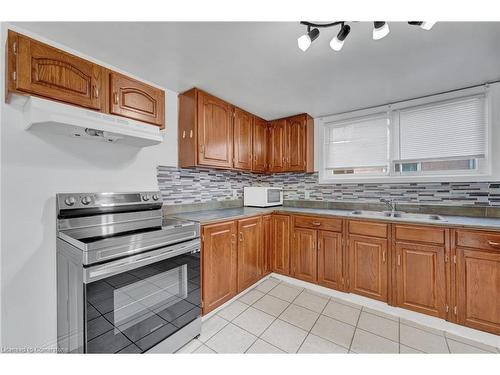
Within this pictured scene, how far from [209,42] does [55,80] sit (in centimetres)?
102

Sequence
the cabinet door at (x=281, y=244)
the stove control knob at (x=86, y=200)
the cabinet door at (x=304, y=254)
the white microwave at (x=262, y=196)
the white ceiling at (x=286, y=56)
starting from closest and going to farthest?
the white ceiling at (x=286, y=56)
the stove control knob at (x=86, y=200)
the cabinet door at (x=304, y=254)
the cabinet door at (x=281, y=244)
the white microwave at (x=262, y=196)

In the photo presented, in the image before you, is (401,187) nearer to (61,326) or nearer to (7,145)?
(61,326)

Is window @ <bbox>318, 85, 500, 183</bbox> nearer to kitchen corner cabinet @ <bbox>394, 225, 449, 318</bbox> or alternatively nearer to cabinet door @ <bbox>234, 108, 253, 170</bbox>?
kitchen corner cabinet @ <bbox>394, 225, 449, 318</bbox>

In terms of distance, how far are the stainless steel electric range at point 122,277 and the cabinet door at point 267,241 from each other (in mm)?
1090

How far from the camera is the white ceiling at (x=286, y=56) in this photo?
4.31ft

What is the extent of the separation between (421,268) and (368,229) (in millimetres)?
494

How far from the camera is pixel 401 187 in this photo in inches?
94.8

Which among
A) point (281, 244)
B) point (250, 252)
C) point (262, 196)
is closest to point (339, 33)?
→ point (262, 196)

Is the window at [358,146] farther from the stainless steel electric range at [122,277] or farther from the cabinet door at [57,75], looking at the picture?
the cabinet door at [57,75]

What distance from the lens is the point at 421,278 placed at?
5.96 ft

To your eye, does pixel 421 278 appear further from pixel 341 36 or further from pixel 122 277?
pixel 122 277

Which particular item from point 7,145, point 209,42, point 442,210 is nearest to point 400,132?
point 442,210

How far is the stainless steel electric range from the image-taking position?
109 centimetres

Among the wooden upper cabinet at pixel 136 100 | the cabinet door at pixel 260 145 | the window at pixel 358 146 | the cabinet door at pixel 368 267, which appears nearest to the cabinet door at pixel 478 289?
the cabinet door at pixel 368 267
